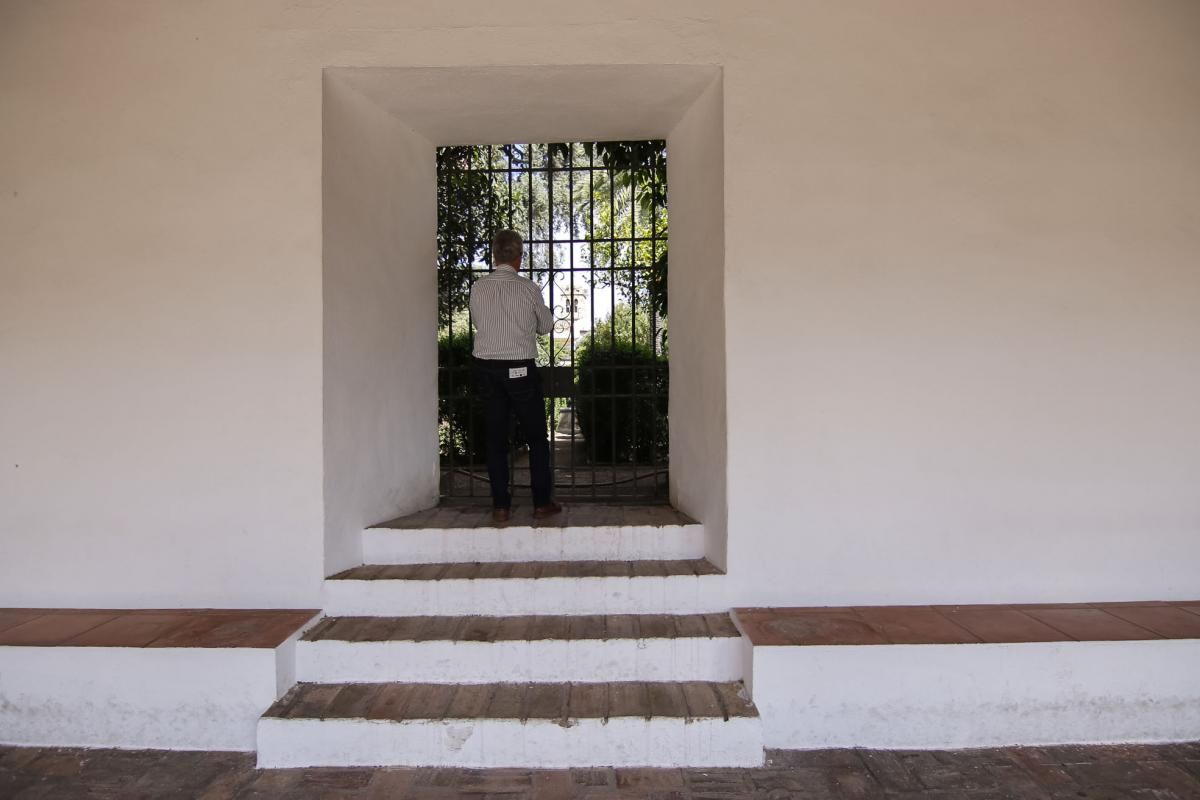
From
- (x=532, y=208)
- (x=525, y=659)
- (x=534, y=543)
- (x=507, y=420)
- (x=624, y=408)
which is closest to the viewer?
(x=525, y=659)

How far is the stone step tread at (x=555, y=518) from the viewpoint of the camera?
3654 millimetres

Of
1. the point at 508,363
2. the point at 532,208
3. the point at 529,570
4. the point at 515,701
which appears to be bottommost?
the point at 515,701

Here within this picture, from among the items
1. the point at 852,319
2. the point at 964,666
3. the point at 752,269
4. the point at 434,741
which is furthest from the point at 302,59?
the point at 964,666

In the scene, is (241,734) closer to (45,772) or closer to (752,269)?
(45,772)

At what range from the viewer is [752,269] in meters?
3.21

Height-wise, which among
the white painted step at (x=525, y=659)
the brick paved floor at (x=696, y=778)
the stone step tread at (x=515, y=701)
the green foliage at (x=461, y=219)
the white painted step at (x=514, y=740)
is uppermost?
the green foliage at (x=461, y=219)

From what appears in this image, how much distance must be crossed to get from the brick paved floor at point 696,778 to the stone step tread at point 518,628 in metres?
0.54

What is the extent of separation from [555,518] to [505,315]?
1151mm

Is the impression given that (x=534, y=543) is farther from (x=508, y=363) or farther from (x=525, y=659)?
(x=508, y=363)

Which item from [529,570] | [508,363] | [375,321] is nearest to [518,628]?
[529,570]

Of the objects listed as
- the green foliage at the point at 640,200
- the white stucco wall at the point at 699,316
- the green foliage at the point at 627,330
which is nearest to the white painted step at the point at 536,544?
the white stucco wall at the point at 699,316

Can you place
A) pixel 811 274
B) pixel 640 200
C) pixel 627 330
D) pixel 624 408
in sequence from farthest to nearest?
pixel 627 330, pixel 624 408, pixel 640 200, pixel 811 274

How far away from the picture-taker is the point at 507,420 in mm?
3959

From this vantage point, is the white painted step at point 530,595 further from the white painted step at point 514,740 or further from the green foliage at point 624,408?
the green foliage at point 624,408
